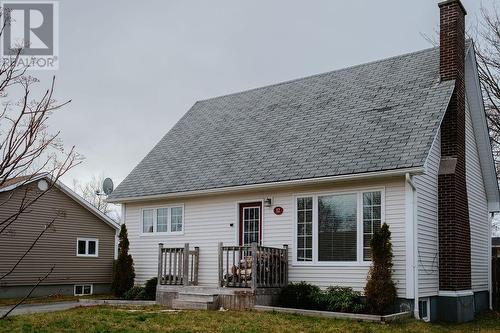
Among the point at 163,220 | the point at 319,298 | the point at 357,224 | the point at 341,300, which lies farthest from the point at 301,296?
the point at 163,220

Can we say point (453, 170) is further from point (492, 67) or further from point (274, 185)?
point (492, 67)

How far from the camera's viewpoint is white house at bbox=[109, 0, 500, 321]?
13273 millimetres

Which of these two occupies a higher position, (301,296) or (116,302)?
(301,296)

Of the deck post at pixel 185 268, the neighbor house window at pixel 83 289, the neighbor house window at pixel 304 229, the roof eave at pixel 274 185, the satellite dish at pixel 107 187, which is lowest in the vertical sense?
the neighbor house window at pixel 83 289

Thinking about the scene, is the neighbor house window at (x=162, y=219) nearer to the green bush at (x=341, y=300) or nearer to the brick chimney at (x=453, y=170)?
the green bush at (x=341, y=300)

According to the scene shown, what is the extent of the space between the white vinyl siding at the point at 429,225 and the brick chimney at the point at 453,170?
195 millimetres

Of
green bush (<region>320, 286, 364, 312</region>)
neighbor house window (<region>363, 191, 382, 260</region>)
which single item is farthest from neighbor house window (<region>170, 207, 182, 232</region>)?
neighbor house window (<region>363, 191, 382, 260</region>)

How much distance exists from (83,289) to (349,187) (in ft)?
48.1

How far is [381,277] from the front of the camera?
12219mm

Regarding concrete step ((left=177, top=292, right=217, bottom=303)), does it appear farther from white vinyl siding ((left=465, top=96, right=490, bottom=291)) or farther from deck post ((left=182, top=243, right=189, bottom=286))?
white vinyl siding ((left=465, top=96, right=490, bottom=291))

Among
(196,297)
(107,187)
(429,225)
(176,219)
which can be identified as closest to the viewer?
(429,225)

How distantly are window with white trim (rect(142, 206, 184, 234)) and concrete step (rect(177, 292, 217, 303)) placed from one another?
111 inches

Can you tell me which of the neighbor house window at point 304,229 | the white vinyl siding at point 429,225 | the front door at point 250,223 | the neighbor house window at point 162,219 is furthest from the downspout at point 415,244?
the neighbor house window at point 162,219

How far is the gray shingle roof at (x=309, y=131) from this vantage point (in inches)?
545
